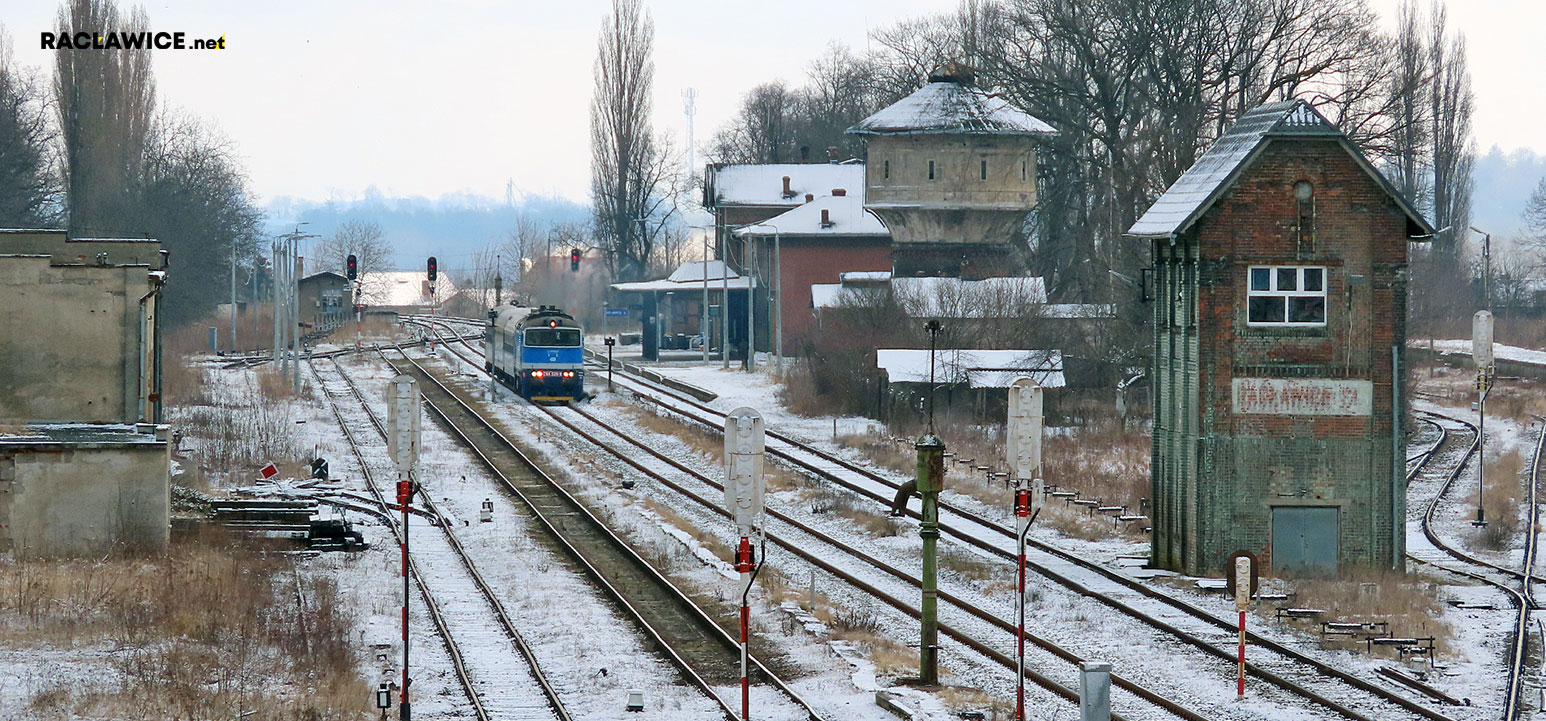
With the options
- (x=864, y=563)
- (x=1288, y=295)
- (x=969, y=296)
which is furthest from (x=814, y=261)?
(x=1288, y=295)

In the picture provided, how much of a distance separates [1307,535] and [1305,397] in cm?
209

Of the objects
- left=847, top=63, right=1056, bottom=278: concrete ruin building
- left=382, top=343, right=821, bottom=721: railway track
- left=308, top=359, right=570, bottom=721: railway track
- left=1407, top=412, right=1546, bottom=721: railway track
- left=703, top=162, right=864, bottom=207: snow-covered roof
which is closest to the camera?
left=308, top=359, right=570, bottom=721: railway track

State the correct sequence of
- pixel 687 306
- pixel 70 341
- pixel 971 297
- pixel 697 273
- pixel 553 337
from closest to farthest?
pixel 70 341, pixel 971 297, pixel 553 337, pixel 687 306, pixel 697 273

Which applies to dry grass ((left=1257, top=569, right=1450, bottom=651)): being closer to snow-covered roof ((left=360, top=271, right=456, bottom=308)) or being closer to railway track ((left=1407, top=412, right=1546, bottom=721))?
railway track ((left=1407, top=412, right=1546, bottom=721))

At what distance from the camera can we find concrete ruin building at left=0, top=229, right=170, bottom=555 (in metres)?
25.3

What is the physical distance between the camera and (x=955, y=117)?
2299 inches

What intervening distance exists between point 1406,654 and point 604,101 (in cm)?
7036

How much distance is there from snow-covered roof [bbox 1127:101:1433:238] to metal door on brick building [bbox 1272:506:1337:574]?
15.1ft

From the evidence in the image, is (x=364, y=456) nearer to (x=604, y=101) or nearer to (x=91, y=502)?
(x=91, y=502)

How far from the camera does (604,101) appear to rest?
8531 centimetres

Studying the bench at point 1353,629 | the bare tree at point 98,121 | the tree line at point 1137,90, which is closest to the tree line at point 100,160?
the bare tree at point 98,121

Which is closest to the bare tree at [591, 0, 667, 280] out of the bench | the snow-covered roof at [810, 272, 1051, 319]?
the snow-covered roof at [810, 272, 1051, 319]

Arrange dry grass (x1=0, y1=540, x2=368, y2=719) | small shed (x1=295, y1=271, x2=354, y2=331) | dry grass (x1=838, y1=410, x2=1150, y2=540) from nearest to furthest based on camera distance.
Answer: dry grass (x1=0, y1=540, x2=368, y2=719), dry grass (x1=838, y1=410, x2=1150, y2=540), small shed (x1=295, y1=271, x2=354, y2=331)

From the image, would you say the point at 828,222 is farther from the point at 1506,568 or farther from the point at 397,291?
the point at 397,291
